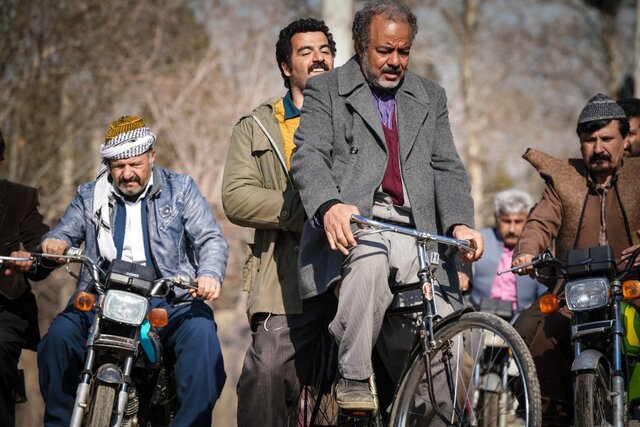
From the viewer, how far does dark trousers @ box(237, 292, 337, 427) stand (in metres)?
5.77

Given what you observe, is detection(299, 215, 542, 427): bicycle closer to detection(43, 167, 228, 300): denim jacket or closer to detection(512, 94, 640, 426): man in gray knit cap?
detection(512, 94, 640, 426): man in gray knit cap

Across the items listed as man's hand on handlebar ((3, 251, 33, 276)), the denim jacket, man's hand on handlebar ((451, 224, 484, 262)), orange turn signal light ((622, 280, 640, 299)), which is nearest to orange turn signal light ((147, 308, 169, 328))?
the denim jacket

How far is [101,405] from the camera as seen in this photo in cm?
530

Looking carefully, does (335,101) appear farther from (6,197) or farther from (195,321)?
(6,197)

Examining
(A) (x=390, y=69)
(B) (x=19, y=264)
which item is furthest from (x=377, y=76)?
(B) (x=19, y=264)

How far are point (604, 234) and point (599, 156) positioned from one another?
418 millimetres

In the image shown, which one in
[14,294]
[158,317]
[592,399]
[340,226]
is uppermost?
[340,226]

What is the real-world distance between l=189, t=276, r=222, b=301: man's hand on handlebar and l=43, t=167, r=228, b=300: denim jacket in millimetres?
322

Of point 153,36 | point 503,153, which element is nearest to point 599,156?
point 153,36

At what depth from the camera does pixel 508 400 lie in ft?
19.6

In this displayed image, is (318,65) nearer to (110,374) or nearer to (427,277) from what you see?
(427,277)

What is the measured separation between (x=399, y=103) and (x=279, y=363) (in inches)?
58.6

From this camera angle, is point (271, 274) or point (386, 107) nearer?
point (386, 107)

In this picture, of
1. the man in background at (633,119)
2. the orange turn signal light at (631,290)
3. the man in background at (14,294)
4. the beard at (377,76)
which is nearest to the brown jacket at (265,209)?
the beard at (377,76)
